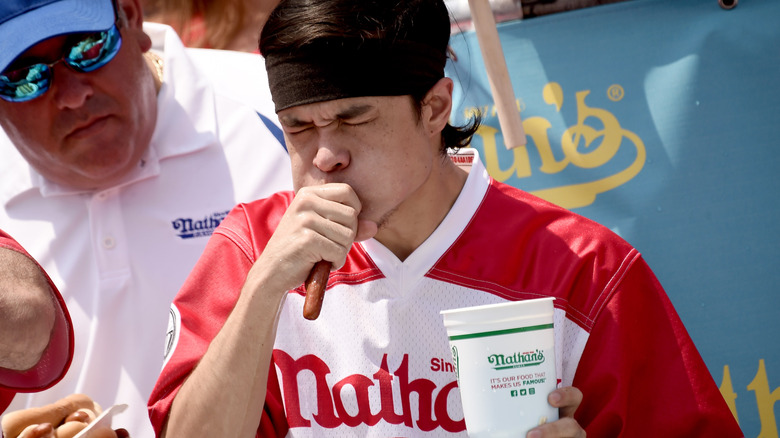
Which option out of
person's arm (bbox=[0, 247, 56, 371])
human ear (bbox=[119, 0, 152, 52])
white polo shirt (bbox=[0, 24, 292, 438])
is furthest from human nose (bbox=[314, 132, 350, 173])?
human ear (bbox=[119, 0, 152, 52])

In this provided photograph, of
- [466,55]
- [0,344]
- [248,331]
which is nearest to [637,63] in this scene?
[466,55]

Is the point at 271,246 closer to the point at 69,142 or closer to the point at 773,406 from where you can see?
the point at 69,142

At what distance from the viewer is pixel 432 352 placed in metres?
2.30

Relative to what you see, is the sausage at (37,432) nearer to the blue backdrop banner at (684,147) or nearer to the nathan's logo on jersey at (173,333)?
the nathan's logo on jersey at (173,333)

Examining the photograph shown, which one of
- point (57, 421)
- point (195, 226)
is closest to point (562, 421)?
point (57, 421)

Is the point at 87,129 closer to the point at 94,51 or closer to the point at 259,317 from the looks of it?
the point at 94,51

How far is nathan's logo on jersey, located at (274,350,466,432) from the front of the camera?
7.41ft

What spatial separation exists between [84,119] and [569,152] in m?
1.63

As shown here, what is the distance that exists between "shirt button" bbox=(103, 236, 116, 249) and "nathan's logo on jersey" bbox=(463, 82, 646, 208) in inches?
51.5

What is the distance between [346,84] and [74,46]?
3.91 ft

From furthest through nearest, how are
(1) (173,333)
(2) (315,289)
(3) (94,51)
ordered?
(3) (94,51) → (1) (173,333) → (2) (315,289)

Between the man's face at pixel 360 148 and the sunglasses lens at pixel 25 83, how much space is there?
1.07 meters

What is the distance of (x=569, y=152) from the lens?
3.10m

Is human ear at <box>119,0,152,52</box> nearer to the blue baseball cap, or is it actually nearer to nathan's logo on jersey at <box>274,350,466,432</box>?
the blue baseball cap
